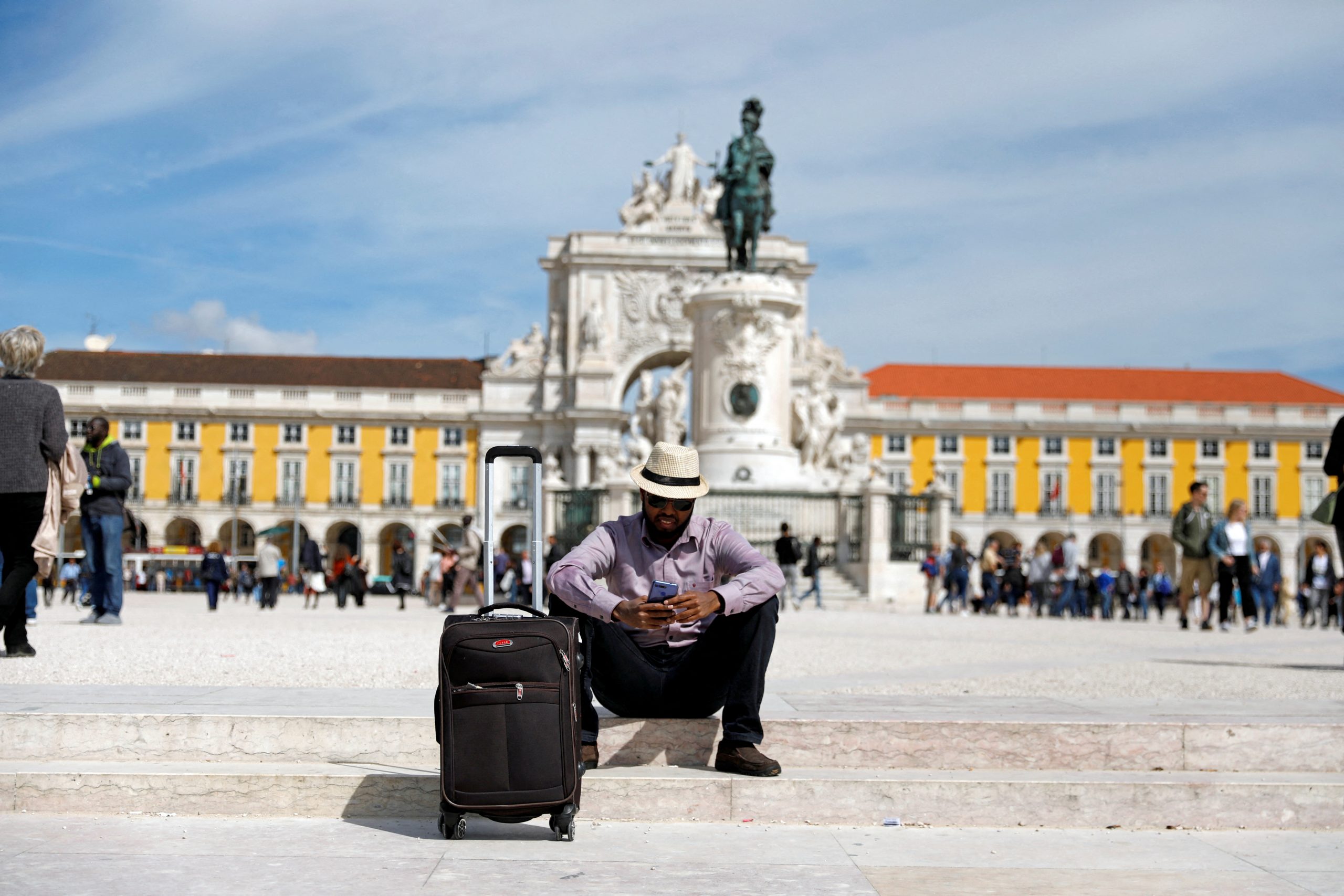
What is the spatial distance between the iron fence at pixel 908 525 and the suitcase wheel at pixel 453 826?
20164mm

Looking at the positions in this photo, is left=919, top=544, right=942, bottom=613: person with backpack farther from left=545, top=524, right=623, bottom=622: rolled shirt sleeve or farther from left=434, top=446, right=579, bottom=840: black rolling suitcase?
left=434, top=446, right=579, bottom=840: black rolling suitcase

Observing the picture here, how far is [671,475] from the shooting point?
4848 mm

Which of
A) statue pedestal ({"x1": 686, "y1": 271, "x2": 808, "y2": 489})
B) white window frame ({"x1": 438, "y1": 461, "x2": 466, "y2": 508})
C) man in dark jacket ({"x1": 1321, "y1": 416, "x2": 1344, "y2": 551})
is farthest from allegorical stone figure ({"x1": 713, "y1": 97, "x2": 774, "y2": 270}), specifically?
white window frame ({"x1": 438, "y1": 461, "x2": 466, "y2": 508})

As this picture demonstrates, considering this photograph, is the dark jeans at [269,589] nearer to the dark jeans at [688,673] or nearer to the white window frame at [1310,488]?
the dark jeans at [688,673]

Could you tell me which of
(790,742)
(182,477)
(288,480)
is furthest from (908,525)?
(182,477)

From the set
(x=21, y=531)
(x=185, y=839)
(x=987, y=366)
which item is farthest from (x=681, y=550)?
(x=987, y=366)

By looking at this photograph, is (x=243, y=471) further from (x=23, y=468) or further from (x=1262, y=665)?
(x=23, y=468)

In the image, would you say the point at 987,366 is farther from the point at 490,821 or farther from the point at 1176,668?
the point at 490,821

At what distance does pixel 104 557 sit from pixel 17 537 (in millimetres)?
4133

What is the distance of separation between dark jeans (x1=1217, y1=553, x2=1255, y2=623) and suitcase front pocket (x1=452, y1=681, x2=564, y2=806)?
1195 cm

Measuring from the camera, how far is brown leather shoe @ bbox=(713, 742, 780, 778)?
4.66 m

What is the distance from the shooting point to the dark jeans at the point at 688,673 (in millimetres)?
4684

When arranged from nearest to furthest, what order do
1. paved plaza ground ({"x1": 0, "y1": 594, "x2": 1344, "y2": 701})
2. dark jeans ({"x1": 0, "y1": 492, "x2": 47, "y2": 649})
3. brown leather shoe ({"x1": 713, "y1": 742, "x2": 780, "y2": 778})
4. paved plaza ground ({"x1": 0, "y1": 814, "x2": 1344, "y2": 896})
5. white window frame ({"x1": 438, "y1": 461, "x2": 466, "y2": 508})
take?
paved plaza ground ({"x1": 0, "y1": 814, "x2": 1344, "y2": 896})
brown leather shoe ({"x1": 713, "y1": 742, "x2": 780, "y2": 778})
dark jeans ({"x1": 0, "y1": 492, "x2": 47, "y2": 649})
paved plaza ground ({"x1": 0, "y1": 594, "x2": 1344, "y2": 701})
white window frame ({"x1": 438, "y1": 461, "x2": 466, "y2": 508})

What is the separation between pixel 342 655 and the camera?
9.60 m
